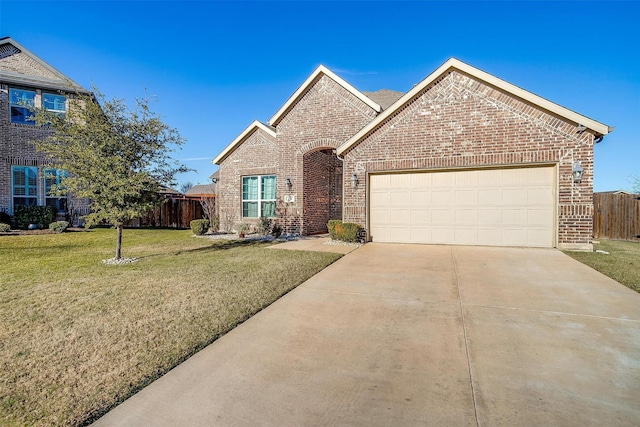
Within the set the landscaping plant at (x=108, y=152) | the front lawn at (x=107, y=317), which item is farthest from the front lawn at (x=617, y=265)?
the landscaping plant at (x=108, y=152)

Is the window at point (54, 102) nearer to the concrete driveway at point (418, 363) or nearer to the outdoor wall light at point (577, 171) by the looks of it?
the concrete driveway at point (418, 363)

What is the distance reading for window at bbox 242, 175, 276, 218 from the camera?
46.3ft

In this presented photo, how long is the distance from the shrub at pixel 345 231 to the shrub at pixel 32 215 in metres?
14.8

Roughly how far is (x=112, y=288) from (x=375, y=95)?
1609 centimetres

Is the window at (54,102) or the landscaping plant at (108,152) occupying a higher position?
the window at (54,102)

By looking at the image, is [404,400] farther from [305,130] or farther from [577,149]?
[305,130]

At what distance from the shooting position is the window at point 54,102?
16234mm

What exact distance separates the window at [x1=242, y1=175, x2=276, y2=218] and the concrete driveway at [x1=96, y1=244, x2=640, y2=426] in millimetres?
9432

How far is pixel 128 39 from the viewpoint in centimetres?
1274

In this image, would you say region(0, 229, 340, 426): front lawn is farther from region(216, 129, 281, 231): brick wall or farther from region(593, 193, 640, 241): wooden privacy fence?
region(593, 193, 640, 241): wooden privacy fence

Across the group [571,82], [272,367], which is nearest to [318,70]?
[571,82]

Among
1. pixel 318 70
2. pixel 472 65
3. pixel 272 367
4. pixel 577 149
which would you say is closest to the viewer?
pixel 272 367

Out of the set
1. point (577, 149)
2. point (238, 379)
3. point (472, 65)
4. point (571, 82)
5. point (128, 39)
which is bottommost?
point (238, 379)

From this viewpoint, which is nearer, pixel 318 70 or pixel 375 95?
pixel 318 70
